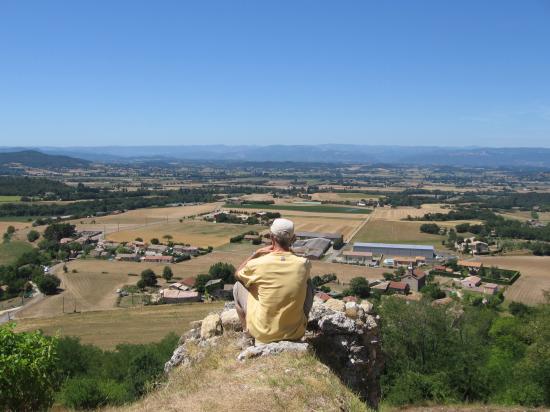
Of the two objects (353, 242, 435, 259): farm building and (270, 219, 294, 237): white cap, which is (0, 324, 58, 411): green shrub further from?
(353, 242, 435, 259): farm building

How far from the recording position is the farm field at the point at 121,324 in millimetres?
31703

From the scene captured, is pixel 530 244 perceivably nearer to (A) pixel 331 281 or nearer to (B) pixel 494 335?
(A) pixel 331 281

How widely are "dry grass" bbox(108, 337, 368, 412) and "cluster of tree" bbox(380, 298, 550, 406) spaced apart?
8512 mm

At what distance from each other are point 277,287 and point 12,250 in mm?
72368

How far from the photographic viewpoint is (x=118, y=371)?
21.3 m

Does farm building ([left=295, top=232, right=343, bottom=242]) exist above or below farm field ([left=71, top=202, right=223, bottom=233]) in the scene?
above

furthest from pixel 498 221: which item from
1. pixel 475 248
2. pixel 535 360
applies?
pixel 535 360

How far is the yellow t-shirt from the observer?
6.37m

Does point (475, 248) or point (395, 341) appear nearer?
point (395, 341)

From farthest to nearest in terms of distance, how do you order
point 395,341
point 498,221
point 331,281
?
point 498,221, point 331,281, point 395,341

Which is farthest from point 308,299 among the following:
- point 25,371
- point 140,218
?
point 140,218

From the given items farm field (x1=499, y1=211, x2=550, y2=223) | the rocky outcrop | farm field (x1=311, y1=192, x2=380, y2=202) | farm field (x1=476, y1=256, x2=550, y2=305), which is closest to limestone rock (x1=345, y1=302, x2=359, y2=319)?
the rocky outcrop

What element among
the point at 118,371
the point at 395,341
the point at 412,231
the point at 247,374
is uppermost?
the point at 247,374

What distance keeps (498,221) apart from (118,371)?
312 ft
